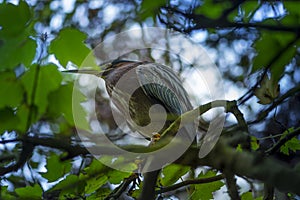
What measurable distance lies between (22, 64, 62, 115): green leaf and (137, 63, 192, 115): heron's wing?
1.84m

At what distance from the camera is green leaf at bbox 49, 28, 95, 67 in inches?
62.4

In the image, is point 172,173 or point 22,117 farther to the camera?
point 172,173

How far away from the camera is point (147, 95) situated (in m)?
3.57

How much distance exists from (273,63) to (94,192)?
3.69ft

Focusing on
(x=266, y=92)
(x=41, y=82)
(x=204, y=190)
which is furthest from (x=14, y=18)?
(x=204, y=190)

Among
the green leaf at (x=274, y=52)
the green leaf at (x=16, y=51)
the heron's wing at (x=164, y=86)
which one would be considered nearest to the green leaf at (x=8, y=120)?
the green leaf at (x=16, y=51)

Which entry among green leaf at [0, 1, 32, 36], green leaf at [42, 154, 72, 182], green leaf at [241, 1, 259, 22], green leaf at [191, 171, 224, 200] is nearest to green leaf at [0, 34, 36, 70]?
green leaf at [0, 1, 32, 36]

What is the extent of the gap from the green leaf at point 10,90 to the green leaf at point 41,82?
0.07 feet

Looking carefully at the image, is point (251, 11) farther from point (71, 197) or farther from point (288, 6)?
point (71, 197)

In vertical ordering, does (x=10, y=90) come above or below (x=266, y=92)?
above

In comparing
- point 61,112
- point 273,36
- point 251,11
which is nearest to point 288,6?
point 273,36

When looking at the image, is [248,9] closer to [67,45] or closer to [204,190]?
[67,45]

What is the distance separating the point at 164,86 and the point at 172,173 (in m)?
1.58

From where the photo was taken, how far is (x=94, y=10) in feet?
19.2
